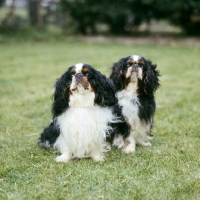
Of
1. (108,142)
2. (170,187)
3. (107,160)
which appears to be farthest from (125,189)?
(108,142)

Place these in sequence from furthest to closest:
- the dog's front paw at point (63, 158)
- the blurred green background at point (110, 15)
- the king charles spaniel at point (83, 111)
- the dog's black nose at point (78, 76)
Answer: the blurred green background at point (110, 15), the dog's front paw at point (63, 158), the king charles spaniel at point (83, 111), the dog's black nose at point (78, 76)

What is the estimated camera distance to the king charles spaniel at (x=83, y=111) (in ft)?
13.3

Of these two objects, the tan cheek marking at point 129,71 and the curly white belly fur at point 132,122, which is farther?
the curly white belly fur at point 132,122

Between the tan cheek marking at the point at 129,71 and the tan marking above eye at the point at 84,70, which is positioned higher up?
the tan marking above eye at the point at 84,70

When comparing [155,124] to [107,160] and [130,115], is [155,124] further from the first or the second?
[107,160]

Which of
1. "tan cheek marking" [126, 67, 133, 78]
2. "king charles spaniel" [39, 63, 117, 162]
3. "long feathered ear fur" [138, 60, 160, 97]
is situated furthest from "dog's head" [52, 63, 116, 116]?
"long feathered ear fur" [138, 60, 160, 97]

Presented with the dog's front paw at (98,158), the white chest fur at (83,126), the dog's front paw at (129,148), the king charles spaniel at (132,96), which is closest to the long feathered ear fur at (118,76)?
the king charles spaniel at (132,96)

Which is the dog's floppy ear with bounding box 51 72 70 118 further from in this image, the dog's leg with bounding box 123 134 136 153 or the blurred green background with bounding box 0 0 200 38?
the blurred green background with bounding box 0 0 200 38

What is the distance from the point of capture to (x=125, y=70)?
4480 mm

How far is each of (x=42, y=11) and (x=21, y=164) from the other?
18.0 meters

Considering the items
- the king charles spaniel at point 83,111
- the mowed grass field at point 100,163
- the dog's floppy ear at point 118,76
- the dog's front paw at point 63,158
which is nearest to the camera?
the mowed grass field at point 100,163

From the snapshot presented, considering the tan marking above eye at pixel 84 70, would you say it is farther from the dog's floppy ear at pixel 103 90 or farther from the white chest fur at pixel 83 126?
the white chest fur at pixel 83 126

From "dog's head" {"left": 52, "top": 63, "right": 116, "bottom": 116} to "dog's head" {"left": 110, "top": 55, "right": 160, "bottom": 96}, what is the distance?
1.04 ft

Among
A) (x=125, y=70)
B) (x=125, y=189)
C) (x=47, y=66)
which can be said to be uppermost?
(x=125, y=70)
